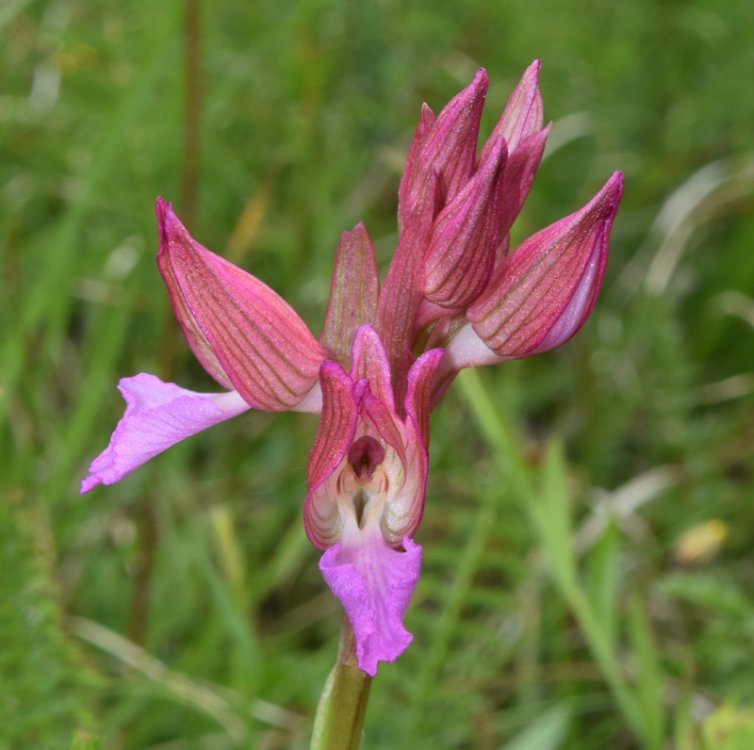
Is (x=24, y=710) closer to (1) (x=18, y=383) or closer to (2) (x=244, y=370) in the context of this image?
(2) (x=244, y=370)

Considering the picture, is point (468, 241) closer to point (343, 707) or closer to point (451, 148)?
point (451, 148)

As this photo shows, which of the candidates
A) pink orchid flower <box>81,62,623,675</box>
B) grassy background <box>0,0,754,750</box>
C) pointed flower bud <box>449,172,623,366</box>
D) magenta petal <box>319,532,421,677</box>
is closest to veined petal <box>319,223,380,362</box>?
pink orchid flower <box>81,62,623,675</box>

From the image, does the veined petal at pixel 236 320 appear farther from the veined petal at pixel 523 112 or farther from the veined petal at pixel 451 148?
the veined petal at pixel 523 112

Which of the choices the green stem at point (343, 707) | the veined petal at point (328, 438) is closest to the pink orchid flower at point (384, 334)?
the veined petal at point (328, 438)

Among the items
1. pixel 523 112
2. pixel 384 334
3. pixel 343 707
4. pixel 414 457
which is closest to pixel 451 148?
pixel 523 112

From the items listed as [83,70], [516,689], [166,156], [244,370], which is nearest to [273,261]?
[166,156]

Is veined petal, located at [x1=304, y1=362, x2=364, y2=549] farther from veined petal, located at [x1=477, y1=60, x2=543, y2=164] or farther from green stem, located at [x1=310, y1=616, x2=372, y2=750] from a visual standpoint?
veined petal, located at [x1=477, y1=60, x2=543, y2=164]
